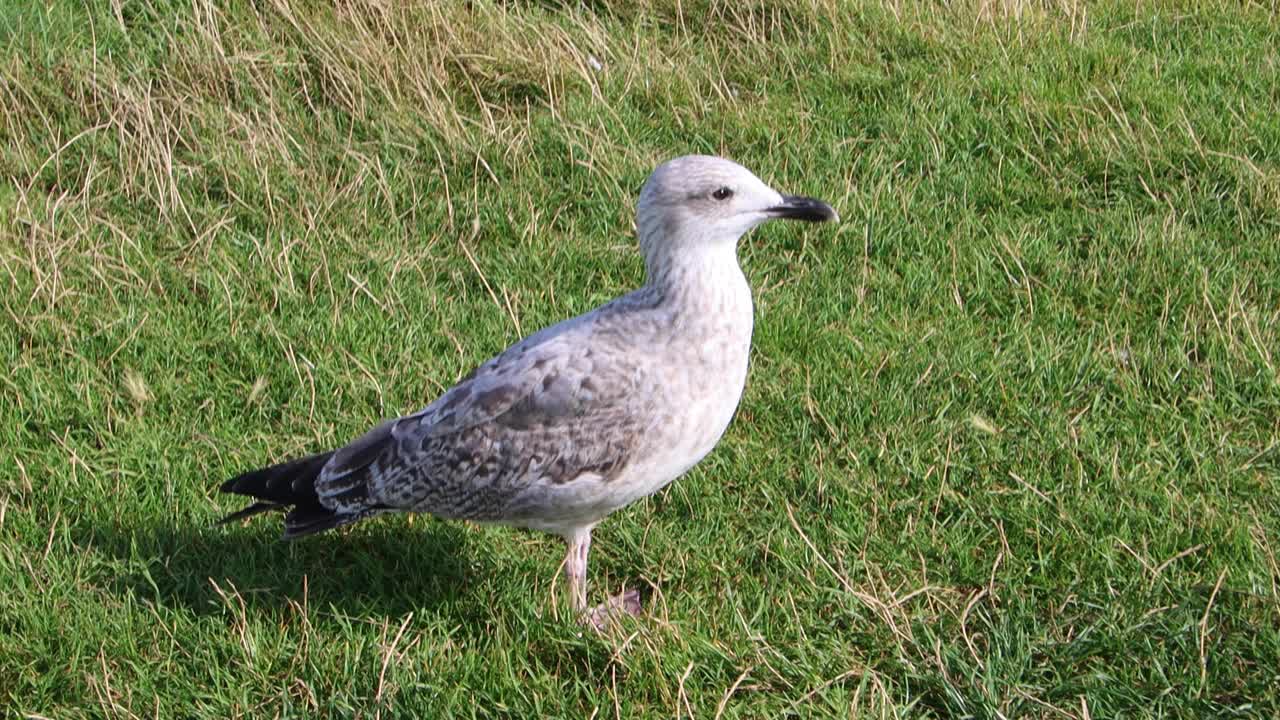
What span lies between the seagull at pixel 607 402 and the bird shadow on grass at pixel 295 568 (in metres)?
0.29

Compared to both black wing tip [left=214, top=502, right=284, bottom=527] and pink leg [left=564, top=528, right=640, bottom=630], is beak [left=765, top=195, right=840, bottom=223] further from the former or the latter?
black wing tip [left=214, top=502, right=284, bottom=527]

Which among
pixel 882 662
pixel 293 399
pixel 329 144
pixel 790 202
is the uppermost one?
pixel 790 202

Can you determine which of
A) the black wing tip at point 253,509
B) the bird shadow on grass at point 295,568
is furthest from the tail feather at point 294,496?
the bird shadow on grass at point 295,568

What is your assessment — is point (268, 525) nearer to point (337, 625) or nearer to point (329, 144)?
point (337, 625)

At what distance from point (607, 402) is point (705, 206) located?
651mm

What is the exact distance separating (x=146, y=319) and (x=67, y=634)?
5.77 feet

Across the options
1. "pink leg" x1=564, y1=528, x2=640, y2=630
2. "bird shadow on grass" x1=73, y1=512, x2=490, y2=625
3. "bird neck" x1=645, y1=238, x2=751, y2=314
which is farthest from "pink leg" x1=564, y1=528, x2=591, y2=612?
"bird neck" x1=645, y1=238, x2=751, y2=314

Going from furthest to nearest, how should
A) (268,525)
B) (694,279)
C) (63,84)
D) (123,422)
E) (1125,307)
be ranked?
1. (63,84)
2. (1125,307)
3. (123,422)
4. (268,525)
5. (694,279)

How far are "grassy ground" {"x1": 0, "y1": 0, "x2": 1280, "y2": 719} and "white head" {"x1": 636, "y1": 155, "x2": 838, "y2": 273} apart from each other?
1.06 m

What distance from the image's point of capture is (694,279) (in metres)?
4.05

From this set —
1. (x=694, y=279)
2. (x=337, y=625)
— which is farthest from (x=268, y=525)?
(x=694, y=279)

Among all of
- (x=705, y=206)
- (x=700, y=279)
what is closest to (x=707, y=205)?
(x=705, y=206)

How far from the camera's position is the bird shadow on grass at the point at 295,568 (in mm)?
4402

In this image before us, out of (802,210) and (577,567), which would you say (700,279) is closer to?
(802,210)
